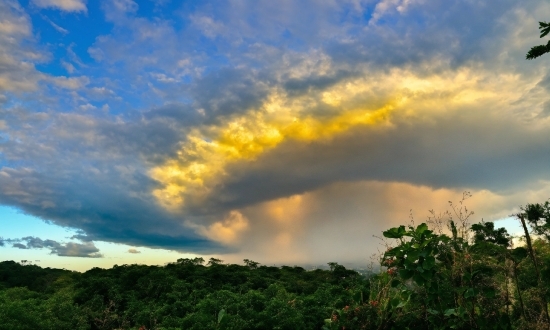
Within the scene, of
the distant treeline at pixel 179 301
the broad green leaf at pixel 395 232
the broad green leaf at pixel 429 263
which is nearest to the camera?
the broad green leaf at pixel 429 263

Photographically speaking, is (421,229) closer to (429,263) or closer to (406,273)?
(429,263)

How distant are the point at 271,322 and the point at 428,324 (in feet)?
10.4

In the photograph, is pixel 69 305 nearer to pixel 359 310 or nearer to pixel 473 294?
pixel 359 310

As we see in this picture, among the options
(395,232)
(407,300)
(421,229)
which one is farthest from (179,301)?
(421,229)

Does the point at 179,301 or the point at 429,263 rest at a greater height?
the point at 429,263

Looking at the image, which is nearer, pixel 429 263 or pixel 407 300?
pixel 429 263

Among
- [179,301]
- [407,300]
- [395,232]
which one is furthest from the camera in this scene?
[179,301]

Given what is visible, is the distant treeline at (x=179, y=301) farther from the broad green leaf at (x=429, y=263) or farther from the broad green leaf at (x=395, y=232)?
the broad green leaf at (x=429, y=263)

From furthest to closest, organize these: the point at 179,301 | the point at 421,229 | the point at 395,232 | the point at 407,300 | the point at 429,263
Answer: the point at 179,301, the point at 407,300, the point at 395,232, the point at 421,229, the point at 429,263

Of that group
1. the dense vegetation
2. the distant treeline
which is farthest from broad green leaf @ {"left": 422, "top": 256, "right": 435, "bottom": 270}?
the distant treeline

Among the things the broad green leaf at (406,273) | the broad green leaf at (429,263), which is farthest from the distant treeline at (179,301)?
the broad green leaf at (429,263)

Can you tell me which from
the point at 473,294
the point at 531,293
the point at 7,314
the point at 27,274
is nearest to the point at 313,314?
the point at 531,293

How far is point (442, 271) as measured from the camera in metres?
5.16

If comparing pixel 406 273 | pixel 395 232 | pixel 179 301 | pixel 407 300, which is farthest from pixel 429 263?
pixel 179 301
